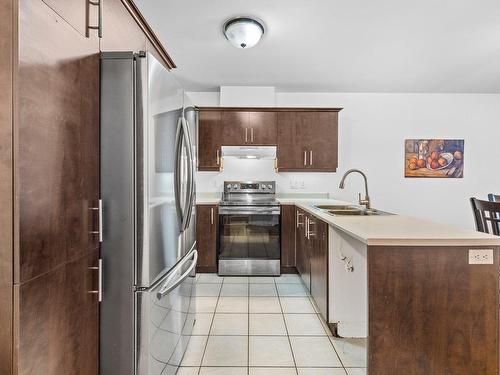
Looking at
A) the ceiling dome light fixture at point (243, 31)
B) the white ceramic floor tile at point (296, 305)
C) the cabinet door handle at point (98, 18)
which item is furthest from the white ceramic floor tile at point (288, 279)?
the cabinet door handle at point (98, 18)

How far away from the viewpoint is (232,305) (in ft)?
8.96

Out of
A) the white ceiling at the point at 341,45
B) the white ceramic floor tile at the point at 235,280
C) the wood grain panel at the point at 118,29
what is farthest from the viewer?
the white ceramic floor tile at the point at 235,280

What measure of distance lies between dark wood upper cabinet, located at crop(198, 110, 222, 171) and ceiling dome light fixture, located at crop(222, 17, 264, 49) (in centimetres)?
134

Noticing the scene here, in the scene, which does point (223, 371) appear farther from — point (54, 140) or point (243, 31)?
point (243, 31)

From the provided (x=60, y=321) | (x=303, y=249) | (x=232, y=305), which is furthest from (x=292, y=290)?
(x=60, y=321)

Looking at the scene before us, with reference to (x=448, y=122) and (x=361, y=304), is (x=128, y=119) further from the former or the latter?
(x=448, y=122)

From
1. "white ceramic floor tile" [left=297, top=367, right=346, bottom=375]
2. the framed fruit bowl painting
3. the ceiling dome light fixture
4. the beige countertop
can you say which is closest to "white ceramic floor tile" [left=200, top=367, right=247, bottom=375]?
"white ceramic floor tile" [left=297, top=367, right=346, bottom=375]

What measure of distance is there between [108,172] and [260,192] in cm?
292

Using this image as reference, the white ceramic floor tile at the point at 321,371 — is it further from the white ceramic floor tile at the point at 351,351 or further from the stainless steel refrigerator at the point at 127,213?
the stainless steel refrigerator at the point at 127,213

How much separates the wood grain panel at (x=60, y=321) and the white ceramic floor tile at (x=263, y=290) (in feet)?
6.35

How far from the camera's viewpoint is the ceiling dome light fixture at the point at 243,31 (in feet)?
7.67

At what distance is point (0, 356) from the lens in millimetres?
834

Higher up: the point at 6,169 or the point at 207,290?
the point at 6,169

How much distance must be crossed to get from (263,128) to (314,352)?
8.77 ft
